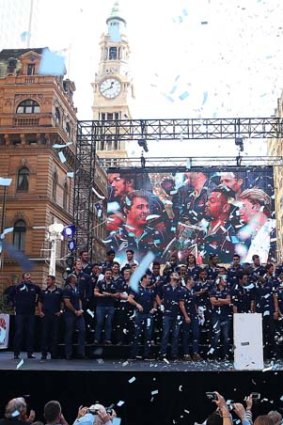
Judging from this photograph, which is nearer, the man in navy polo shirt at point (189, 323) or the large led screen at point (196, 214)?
the man in navy polo shirt at point (189, 323)

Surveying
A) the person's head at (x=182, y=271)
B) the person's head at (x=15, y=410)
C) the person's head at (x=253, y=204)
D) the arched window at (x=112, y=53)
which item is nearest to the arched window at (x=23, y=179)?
the person's head at (x=253, y=204)

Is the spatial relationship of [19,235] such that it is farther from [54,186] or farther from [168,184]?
[168,184]

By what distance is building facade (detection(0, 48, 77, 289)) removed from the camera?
3550cm

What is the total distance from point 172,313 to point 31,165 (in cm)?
2846

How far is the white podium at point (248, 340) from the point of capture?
7.97 m

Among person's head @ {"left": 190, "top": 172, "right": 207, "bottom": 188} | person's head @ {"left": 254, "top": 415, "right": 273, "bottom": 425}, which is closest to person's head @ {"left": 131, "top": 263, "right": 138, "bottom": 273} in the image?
person's head @ {"left": 254, "top": 415, "right": 273, "bottom": 425}

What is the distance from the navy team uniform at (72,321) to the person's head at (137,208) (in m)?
17.5

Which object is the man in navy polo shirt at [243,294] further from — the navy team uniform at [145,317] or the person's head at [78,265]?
the person's head at [78,265]

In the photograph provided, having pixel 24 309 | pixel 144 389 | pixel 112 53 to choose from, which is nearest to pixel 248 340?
pixel 144 389

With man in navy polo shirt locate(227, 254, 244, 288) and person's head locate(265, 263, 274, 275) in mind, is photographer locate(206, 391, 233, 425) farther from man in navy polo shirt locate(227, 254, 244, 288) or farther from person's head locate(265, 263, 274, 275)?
person's head locate(265, 263, 274, 275)

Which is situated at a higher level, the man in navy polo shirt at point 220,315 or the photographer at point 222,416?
the man in navy polo shirt at point 220,315

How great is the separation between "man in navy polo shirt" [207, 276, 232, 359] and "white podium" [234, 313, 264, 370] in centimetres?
147

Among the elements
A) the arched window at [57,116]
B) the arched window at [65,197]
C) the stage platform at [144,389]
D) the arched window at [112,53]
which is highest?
the arched window at [112,53]

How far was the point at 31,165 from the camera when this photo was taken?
36625 mm
